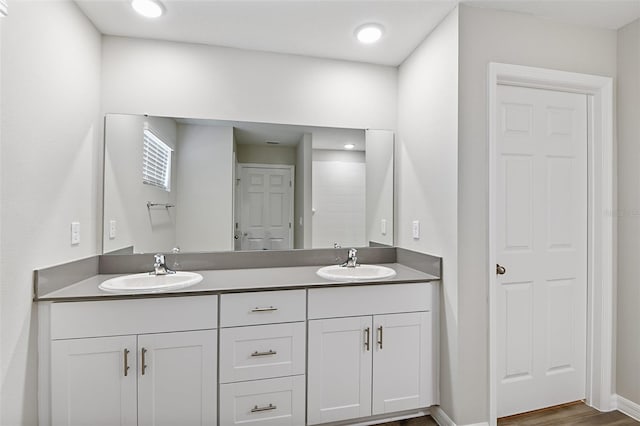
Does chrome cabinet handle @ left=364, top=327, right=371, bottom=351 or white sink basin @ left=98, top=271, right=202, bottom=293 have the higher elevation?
white sink basin @ left=98, top=271, right=202, bottom=293

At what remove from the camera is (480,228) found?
6.14 feet

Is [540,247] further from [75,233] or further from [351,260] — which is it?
[75,233]

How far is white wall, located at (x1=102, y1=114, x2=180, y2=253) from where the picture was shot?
2.12m

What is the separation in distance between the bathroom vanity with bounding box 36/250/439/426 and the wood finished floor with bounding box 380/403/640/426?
86 mm

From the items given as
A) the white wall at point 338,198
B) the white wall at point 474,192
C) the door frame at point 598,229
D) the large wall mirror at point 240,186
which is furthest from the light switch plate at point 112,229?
the door frame at point 598,229

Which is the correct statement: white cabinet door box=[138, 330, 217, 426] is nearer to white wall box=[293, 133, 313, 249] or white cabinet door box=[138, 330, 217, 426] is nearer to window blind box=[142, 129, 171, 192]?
white wall box=[293, 133, 313, 249]

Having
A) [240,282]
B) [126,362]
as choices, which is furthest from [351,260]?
[126,362]

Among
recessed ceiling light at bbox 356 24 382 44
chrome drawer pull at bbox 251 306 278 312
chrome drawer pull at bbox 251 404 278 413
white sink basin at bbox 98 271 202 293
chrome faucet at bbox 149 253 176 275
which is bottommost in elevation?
chrome drawer pull at bbox 251 404 278 413

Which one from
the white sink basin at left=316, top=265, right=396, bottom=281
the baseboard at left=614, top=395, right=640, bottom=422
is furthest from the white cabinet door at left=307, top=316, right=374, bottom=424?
the baseboard at left=614, top=395, right=640, bottom=422

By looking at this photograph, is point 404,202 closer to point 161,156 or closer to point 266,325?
point 266,325

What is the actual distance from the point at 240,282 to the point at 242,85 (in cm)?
136

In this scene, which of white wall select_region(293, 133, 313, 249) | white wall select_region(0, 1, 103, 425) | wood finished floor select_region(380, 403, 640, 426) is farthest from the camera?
white wall select_region(293, 133, 313, 249)

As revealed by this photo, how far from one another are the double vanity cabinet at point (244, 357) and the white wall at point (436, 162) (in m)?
0.14

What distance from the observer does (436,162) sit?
204 centimetres
